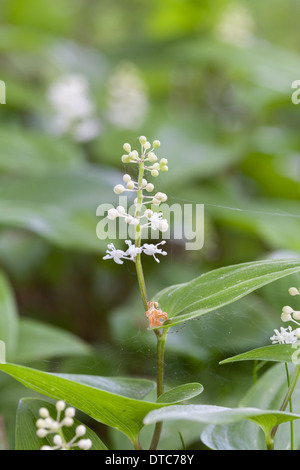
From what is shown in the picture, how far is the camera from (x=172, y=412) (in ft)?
0.98

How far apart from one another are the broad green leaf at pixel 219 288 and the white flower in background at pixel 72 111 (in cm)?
94

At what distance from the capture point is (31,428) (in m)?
0.41

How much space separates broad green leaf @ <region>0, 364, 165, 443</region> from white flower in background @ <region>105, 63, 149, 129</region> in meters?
1.08

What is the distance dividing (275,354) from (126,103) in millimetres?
1139

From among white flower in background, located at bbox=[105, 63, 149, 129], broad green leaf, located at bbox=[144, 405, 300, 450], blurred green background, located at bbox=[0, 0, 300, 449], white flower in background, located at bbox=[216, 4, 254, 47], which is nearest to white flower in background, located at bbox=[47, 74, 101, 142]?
blurred green background, located at bbox=[0, 0, 300, 449]

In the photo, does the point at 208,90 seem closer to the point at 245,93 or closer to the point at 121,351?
the point at 245,93

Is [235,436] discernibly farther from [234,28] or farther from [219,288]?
[234,28]

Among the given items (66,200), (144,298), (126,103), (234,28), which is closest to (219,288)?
(144,298)

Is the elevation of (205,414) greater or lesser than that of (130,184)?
lesser

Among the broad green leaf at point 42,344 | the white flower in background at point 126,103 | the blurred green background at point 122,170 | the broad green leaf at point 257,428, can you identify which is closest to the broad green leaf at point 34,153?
the blurred green background at point 122,170

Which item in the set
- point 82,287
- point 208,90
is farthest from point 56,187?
point 208,90

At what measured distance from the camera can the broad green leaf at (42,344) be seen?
0.70 meters

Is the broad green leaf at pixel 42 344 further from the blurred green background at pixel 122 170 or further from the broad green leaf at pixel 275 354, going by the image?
→ the broad green leaf at pixel 275 354

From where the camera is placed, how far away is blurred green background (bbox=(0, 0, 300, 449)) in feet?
1.59
